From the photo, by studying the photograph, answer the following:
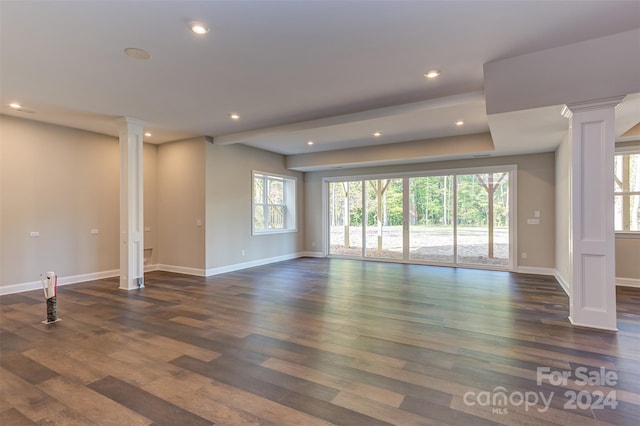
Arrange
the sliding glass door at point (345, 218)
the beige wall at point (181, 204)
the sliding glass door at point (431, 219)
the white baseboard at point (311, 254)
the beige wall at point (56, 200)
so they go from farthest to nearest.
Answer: the white baseboard at point (311, 254) → the sliding glass door at point (345, 218) → the sliding glass door at point (431, 219) → the beige wall at point (181, 204) → the beige wall at point (56, 200)

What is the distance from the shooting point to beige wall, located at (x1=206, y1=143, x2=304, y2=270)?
6598 millimetres

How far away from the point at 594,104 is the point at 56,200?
7.91 meters

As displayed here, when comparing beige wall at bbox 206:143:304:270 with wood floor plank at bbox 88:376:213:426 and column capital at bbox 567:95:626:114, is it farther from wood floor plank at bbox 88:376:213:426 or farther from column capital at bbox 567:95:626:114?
column capital at bbox 567:95:626:114

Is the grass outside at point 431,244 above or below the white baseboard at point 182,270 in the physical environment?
above

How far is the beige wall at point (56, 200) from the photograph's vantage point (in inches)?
200

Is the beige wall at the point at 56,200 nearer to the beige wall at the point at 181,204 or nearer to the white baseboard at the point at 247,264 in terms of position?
the beige wall at the point at 181,204

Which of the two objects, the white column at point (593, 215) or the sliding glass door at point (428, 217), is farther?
the sliding glass door at point (428, 217)

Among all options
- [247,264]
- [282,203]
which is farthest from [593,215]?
[282,203]

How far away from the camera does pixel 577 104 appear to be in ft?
11.3

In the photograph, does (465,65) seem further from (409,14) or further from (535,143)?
(535,143)

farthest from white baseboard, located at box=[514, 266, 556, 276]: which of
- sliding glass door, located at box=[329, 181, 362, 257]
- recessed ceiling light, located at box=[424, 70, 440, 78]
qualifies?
recessed ceiling light, located at box=[424, 70, 440, 78]

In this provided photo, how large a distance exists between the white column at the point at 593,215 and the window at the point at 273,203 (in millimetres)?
6023

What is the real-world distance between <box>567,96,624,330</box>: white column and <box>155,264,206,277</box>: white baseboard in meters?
6.01

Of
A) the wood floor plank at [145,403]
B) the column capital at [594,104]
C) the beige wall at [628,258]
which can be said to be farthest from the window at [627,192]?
the wood floor plank at [145,403]
